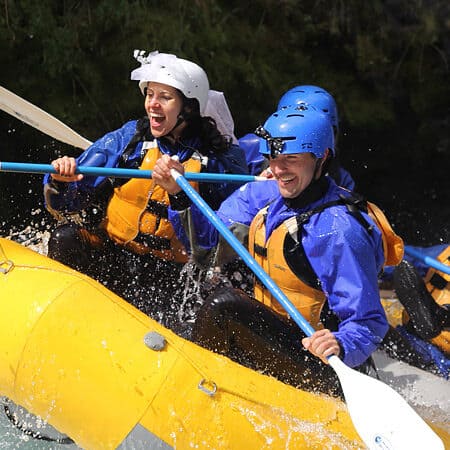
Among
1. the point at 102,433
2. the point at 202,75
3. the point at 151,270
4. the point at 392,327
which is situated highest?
the point at 202,75

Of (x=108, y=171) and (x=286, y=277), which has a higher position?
(x=108, y=171)

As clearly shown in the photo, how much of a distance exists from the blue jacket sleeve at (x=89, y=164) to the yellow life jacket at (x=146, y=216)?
11cm

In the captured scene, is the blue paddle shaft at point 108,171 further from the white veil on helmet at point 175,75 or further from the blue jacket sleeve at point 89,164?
the white veil on helmet at point 175,75

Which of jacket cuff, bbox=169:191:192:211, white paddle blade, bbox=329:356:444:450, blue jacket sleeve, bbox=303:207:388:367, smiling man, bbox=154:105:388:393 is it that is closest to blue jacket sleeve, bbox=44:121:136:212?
jacket cuff, bbox=169:191:192:211

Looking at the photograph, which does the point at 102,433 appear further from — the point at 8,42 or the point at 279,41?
the point at 279,41

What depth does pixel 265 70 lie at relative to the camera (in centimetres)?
584

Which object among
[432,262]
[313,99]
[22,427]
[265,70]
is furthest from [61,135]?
[265,70]

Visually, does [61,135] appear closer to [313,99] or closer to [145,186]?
[145,186]

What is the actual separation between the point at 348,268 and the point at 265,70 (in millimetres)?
3569

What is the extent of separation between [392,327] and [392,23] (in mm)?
3486

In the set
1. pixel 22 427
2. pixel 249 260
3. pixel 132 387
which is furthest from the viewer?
pixel 22 427

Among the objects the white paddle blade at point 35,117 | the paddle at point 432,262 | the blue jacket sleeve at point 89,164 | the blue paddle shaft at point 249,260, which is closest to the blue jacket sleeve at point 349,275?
the blue paddle shaft at point 249,260

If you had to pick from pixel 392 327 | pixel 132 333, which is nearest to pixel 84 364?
pixel 132 333

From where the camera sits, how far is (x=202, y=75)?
3277 mm
